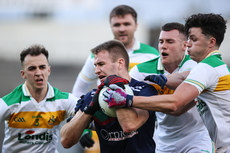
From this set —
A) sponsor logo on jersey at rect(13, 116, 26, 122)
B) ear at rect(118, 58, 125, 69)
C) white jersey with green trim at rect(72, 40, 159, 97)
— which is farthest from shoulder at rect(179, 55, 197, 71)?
sponsor logo on jersey at rect(13, 116, 26, 122)

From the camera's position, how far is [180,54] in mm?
4816

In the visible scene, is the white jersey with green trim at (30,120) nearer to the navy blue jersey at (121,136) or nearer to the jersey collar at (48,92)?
the jersey collar at (48,92)

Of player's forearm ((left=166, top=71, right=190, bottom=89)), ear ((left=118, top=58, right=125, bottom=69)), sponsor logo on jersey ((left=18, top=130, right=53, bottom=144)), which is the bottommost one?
sponsor logo on jersey ((left=18, top=130, right=53, bottom=144))

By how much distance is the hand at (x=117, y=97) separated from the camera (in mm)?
3373

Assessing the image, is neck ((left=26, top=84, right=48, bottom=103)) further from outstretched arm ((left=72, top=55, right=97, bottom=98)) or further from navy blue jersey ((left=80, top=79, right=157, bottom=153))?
navy blue jersey ((left=80, top=79, right=157, bottom=153))

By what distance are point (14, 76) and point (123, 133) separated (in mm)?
22069

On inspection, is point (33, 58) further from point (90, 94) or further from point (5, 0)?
point (5, 0)

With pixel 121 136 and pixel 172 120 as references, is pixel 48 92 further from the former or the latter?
pixel 121 136

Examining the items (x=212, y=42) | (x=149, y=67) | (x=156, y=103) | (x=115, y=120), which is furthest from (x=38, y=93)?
(x=212, y=42)

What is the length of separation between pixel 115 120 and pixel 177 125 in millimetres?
1210

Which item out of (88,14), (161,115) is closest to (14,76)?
(88,14)

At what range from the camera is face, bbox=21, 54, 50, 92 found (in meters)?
5.22

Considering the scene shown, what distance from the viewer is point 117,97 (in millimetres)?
3373

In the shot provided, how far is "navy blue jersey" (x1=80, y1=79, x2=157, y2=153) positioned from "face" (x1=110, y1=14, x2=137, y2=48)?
8.47ft
